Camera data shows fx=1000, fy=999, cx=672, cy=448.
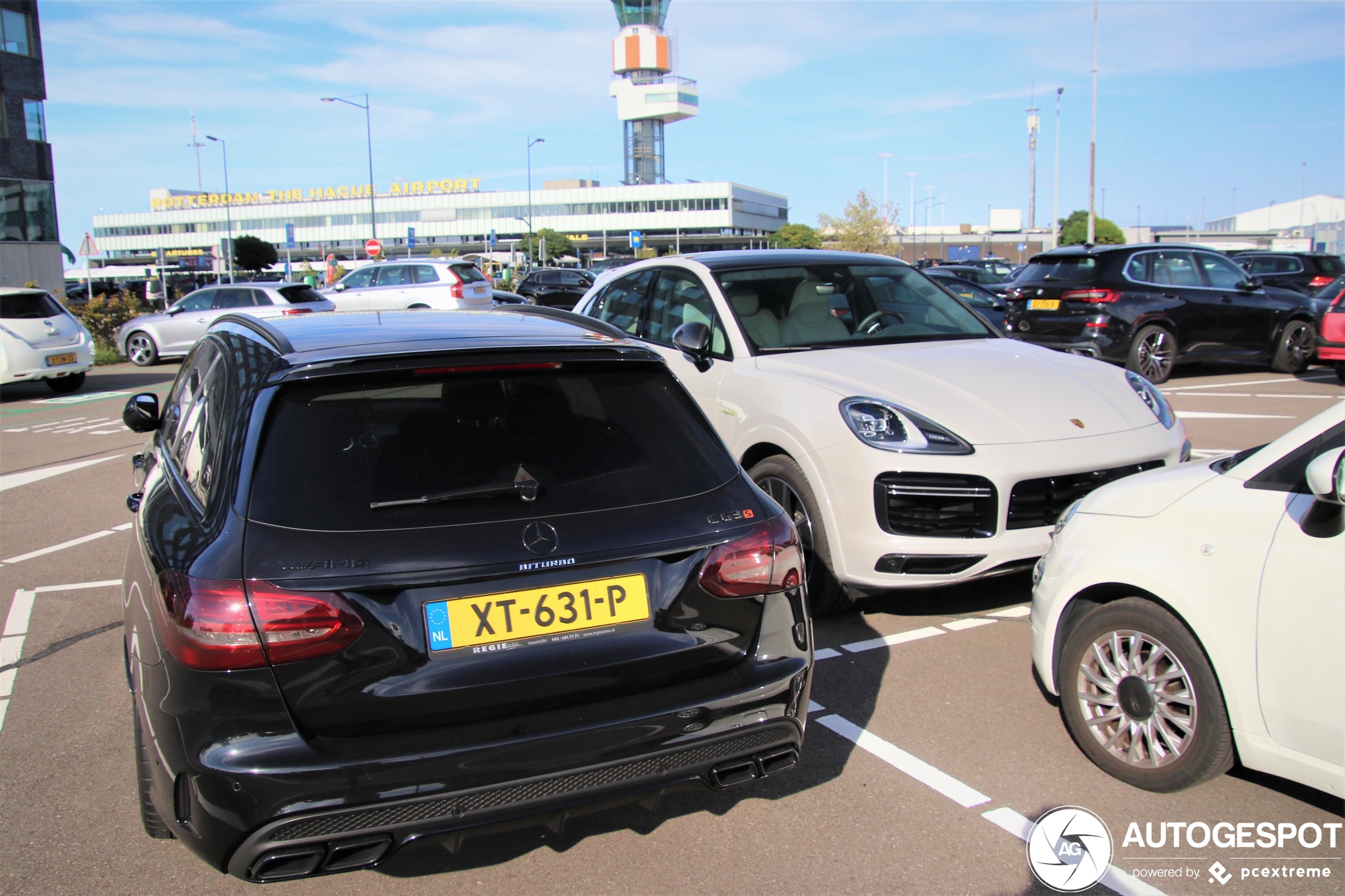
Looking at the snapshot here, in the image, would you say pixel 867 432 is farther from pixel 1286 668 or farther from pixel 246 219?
pixel 246 219

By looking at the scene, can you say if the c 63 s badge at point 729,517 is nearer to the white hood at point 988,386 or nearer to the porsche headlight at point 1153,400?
the white hood at point 988,386

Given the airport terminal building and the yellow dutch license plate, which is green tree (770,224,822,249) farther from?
the yellow dutch license plate

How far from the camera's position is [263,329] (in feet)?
9.98

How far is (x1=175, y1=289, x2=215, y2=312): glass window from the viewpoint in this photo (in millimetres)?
21062

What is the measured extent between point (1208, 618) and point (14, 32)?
147ft

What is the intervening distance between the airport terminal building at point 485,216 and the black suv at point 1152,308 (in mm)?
102777

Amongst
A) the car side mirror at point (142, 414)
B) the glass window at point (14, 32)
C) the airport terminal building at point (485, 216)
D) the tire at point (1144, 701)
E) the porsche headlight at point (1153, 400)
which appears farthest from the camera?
the airport terminal building at point (485, 216)

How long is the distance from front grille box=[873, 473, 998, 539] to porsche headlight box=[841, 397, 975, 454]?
13 cm

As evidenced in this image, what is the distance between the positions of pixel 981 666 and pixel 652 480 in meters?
2.26

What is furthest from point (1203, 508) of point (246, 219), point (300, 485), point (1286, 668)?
point (246, 219)

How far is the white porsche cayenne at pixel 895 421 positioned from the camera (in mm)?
4277

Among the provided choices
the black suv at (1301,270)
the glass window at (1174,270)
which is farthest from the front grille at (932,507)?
the black suv at (1301,270)

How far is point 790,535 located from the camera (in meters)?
2.76

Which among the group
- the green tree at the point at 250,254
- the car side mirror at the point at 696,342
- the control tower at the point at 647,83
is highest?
the control tower at the point at 647,83
